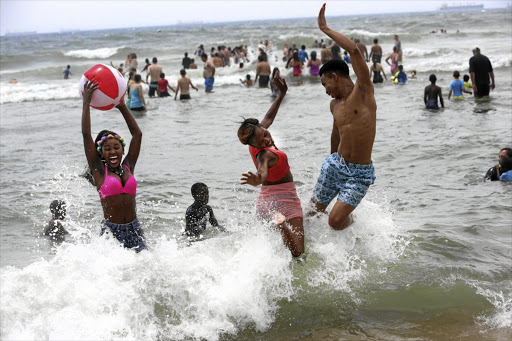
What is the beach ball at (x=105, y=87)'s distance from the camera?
16.0ft

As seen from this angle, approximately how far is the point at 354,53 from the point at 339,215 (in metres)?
1.52

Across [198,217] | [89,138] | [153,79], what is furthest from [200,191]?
[153,79]

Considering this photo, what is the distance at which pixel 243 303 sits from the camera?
4879 millimetres

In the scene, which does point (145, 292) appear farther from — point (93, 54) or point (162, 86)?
point (93, 54)

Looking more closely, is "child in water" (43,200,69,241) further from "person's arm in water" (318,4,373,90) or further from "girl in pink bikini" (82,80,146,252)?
"person's arm in water" (318,4,373,90)

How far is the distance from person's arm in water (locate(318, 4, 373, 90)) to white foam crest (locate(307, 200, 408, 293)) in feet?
4.85

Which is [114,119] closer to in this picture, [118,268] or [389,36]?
[118,268]

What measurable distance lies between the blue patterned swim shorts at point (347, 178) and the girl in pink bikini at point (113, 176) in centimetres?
186

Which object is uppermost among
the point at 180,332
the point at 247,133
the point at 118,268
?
the point at 247,133

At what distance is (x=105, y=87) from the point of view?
16.0 feet

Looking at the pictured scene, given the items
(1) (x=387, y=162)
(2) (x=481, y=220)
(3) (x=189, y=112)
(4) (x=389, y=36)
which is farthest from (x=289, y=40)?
(2) (x=481, y=220)

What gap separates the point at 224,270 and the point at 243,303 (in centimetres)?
44

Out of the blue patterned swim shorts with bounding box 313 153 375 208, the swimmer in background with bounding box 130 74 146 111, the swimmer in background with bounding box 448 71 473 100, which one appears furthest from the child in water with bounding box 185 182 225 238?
the swimmer in background with bounding box 448 71 473 100

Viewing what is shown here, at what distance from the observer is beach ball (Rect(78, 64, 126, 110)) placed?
488 cm
